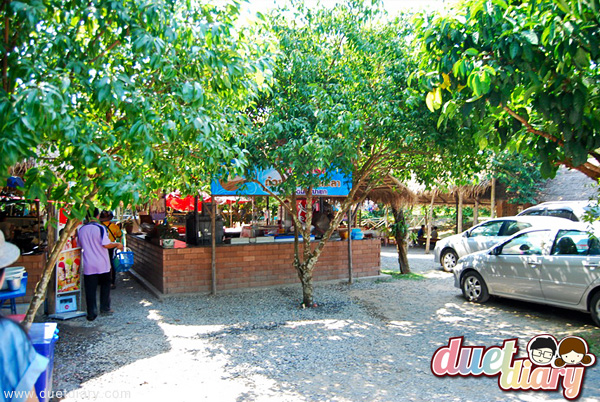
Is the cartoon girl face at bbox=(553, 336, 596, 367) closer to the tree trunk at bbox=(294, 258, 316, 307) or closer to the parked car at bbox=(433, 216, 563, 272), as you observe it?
the tree trunk at bbox=(294, 258, 316, 307)

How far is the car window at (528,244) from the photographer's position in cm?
756

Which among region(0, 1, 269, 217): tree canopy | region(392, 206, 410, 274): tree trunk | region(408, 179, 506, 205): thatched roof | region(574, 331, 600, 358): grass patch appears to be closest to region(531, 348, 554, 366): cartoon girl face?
region(574, 331, 600, 358): grass patch

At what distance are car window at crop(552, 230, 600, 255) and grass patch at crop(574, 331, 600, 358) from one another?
3.90 ft

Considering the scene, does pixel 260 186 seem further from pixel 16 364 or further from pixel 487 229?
pixel 487 229

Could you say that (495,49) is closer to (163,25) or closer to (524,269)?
(163,25)

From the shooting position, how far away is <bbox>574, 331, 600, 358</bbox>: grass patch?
5.68m

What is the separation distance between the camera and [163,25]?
4.05 meters

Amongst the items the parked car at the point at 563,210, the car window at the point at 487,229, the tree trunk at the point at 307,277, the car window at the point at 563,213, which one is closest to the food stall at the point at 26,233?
the tree trunk at the point at 307,277

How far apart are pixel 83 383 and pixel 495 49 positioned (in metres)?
5.59

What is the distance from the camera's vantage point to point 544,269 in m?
7.24

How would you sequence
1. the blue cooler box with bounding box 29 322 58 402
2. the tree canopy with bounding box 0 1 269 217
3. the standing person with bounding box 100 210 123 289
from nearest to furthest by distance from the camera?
the tree canopy with bounding box 0 1 269 217 < the blue cooler box with bounding box 29 322 58 402 < the standing person with bounding box 100 210 123 289

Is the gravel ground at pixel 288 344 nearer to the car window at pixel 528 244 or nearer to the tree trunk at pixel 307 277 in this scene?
the tree trunk at pixel 307 277

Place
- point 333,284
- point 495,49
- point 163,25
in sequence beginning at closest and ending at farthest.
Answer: point 163,25 → point 495,49 → point 333,284

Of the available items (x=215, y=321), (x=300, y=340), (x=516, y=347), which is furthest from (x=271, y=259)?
(x=516, y=347)
